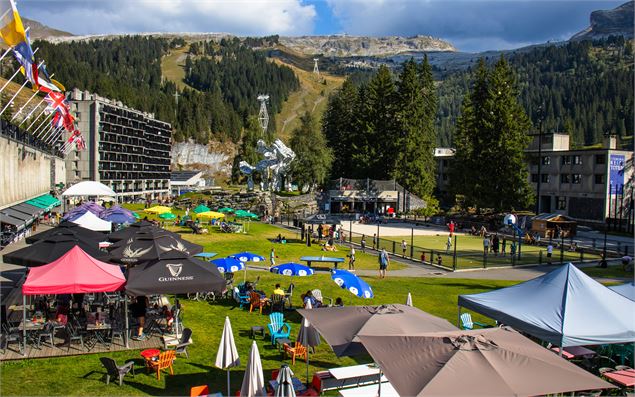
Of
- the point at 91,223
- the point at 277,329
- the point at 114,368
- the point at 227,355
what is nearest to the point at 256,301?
the point at 277,329

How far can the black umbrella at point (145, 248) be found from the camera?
1719 centimetres

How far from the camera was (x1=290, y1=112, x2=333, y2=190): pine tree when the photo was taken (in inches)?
3492

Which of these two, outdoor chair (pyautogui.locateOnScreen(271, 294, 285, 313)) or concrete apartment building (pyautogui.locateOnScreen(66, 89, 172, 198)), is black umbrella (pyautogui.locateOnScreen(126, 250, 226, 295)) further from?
concrete apartment building (pyautogui.locateOnScreen(66, 89, 172, 198))

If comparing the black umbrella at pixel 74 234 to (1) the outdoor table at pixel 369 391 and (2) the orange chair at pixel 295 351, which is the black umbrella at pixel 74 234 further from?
(1) the outdoor table at pixel 369 391

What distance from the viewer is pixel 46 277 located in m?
13.2

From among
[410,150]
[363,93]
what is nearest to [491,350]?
[410,150]

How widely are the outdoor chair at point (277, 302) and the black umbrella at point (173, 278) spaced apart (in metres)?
4.72

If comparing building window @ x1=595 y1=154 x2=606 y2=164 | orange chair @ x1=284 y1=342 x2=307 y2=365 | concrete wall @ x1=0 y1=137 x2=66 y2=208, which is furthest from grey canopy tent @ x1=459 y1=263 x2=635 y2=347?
building window @ x1=595 y1=154 x2=606 y2=164

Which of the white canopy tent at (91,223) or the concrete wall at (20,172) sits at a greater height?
the concrete wall at (20,172)

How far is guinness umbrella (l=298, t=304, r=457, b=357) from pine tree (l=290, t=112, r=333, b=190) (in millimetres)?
77378

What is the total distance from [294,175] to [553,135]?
46047mm

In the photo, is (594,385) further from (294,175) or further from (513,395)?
(294,175)

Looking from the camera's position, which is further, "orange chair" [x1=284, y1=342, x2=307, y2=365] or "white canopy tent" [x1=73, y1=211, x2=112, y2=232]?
"white canopy tent" [x1=73, y1=211, x2=112, y2=232]

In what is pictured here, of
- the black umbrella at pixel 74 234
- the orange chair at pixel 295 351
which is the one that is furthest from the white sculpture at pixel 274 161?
the orange chair at pixel 295 351
